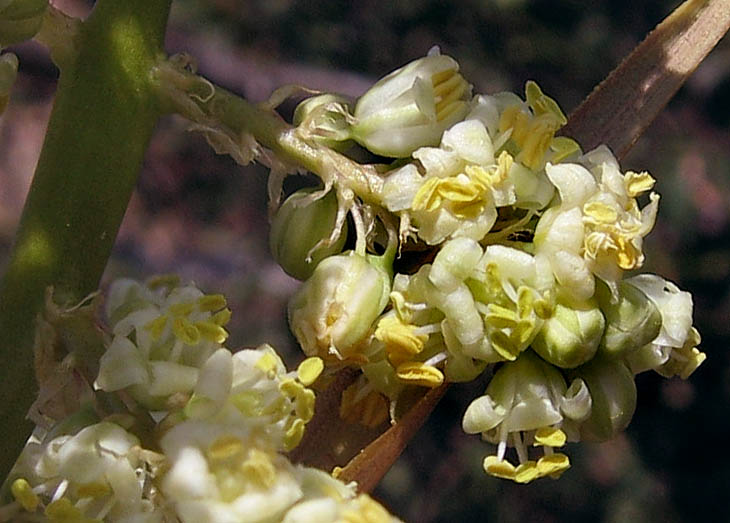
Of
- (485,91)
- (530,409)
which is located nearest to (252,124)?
(530,409)

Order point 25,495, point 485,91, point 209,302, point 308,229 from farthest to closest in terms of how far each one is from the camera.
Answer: point 485,91
point 308,229
point 209,302
point 25,495

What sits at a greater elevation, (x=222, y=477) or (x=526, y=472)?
(x=222, y=477)

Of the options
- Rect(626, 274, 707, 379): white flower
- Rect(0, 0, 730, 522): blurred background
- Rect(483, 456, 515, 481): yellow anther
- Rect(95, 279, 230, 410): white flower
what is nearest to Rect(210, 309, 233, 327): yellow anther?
Rect(95, 279, 230, 410): white flower

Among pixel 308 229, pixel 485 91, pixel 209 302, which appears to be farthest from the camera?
pixel 485 91

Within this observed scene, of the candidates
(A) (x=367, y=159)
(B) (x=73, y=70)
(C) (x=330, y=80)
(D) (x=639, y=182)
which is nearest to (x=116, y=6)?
(B) (x=73, y=70)

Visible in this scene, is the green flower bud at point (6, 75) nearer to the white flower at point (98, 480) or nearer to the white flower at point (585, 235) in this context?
the white flower at point (98, 480)

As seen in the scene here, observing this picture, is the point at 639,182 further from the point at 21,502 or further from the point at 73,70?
the point at 21,502

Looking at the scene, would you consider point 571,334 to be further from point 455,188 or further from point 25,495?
point 25,495

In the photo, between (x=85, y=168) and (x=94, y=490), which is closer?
(x=94, y=490)
